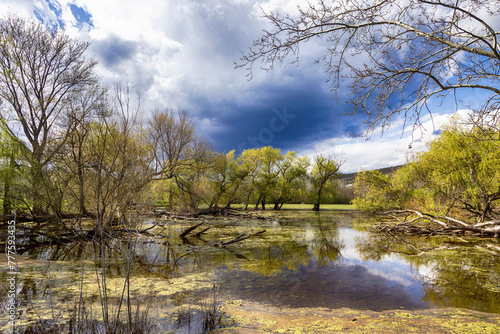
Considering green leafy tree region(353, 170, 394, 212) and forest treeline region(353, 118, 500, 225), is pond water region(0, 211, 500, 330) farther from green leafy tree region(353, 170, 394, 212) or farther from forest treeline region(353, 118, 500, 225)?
green leafy tree region(353, 170, 394, 212)

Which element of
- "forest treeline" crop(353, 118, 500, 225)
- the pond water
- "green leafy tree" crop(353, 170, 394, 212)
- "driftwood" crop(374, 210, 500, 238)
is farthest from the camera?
"green leafy tree" crop(353, 170, 394, 212)

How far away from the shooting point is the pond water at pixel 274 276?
13.7ft

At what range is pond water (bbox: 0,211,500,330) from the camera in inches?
164

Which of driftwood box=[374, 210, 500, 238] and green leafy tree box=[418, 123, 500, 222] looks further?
green leafy tree box=[418, 123, 500, 222]

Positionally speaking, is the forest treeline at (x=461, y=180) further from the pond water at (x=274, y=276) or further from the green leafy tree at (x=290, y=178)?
the green leafy tree at (x=290, y=178)

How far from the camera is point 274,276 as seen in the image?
5699 mm

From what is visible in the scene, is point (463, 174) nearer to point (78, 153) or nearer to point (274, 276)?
point (274, 276)

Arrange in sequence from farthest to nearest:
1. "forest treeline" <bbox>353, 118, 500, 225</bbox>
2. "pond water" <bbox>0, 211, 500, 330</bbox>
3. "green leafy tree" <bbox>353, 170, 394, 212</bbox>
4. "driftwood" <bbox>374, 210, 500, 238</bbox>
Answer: "green leafy tree" <bbox>353, 170, 394, 212</bbox>, "forest treeline" <bbox>353, 118, 500, 225</bbox>, "driftwood" <bbox>374, 210, 500, 238</bbox>, "pond water" <bbox>0, 211, 500, 330</bbox>

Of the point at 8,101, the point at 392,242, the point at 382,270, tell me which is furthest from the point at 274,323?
the point at 8,101

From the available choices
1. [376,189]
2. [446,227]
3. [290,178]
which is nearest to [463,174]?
[446,227]

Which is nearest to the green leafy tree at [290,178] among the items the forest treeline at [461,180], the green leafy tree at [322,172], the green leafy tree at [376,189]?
the green leafy tree at [322,172]

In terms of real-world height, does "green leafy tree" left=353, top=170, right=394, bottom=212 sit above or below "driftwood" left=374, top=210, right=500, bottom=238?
above

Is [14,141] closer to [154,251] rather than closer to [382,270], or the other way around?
[154,251]

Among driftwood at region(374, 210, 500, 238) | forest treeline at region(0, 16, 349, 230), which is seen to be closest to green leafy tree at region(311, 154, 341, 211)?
forest treeline at region(0, 16, 349, 230)
